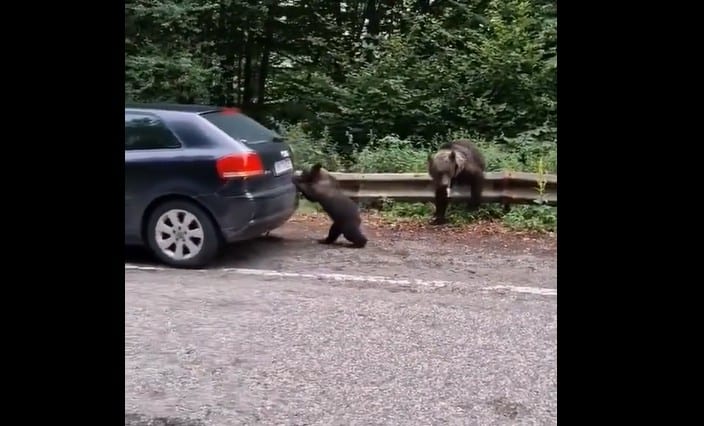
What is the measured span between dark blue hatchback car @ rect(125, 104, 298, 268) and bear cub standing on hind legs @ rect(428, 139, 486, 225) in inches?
17.9

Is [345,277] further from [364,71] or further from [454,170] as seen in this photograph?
[364,71]

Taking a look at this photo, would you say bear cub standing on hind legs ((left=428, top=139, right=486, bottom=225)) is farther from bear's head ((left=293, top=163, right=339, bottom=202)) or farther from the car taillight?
the car taillight

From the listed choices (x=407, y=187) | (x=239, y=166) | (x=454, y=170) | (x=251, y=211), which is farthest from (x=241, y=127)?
(x=454, y=170)

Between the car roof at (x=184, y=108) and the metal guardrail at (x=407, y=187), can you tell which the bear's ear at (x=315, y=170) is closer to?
the metal guardrail at (x=407, y=187)

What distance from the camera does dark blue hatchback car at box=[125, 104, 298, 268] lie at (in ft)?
6.31

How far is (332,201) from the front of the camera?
1986 millimetres

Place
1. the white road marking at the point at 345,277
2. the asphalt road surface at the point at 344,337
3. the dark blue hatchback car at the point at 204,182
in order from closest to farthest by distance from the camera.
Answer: the asphalt road surface at the point at 344,337 < the white road marking at the point at 345,277 < the dark blue hatchback car at the point at 204,182

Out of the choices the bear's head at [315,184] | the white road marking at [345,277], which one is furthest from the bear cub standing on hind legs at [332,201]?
the white road marking at [345,277]

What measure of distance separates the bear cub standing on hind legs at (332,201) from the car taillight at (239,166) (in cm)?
13

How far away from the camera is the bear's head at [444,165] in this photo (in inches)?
78.0

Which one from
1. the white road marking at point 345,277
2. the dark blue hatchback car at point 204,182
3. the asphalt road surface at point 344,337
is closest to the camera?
the asphalt road surface at point 344,337

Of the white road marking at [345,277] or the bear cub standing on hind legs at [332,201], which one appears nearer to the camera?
the white road marking at [345,277]

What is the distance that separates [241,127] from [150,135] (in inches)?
10.3
